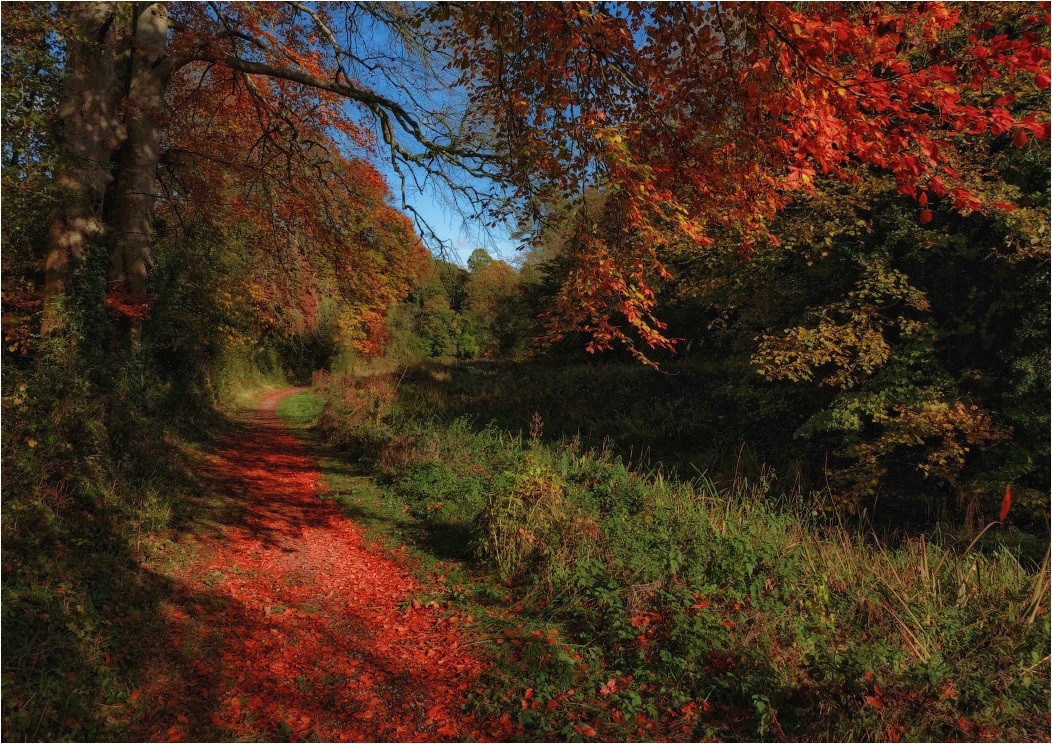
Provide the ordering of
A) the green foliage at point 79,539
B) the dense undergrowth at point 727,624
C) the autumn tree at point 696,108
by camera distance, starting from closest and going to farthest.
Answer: the green foliage at point 79,539 → the dense undergrowth at point 727,624 → the autumn tree at point 696,108

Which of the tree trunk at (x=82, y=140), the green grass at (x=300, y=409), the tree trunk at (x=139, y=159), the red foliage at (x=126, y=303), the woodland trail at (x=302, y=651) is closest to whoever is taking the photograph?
the woodland trail at (x=302, y=651)

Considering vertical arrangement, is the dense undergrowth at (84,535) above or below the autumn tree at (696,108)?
below

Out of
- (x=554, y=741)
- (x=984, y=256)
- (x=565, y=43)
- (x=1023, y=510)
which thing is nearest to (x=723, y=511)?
(x=554, y=741)

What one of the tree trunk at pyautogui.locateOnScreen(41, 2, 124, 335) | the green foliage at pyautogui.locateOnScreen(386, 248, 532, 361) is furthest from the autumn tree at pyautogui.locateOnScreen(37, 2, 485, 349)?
the green foliage at pyautogui.locateOnScreen(386, 248, 532, 361)

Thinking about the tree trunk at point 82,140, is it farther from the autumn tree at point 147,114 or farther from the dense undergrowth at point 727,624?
the dense undergrowth at point 727,624

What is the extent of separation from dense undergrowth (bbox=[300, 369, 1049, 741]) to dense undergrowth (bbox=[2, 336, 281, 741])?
8.12ft

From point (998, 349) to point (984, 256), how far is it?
4.59 feet

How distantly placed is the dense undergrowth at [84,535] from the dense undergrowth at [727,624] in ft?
8.12

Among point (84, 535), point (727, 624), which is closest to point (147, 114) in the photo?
point (84, 535)

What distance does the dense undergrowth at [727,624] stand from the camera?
3.31 m

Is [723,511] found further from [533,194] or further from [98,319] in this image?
[98,319]

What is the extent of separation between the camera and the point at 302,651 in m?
4.23

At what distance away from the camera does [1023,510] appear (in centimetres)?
700

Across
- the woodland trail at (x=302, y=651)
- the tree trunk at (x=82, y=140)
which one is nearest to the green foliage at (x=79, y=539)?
the woodland trail at (x=302, y=651)
